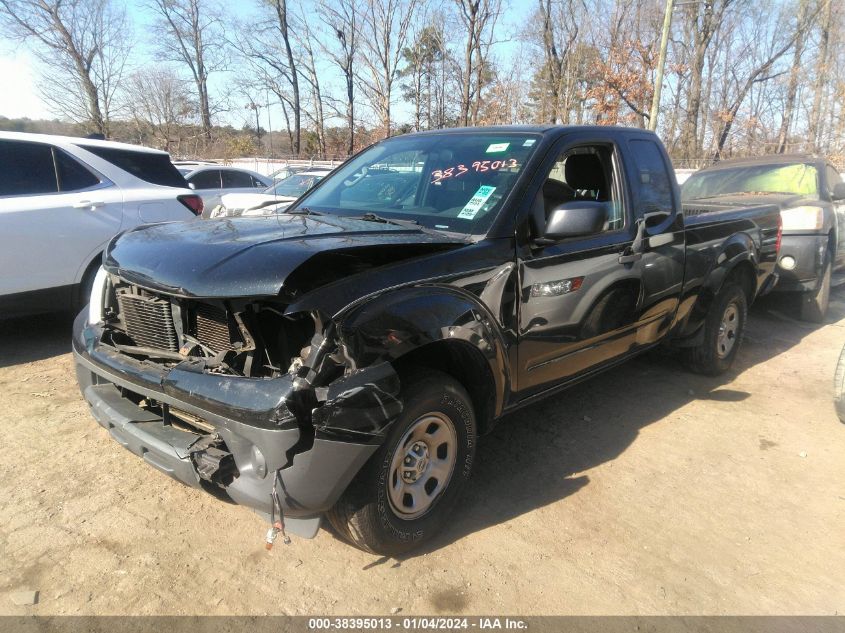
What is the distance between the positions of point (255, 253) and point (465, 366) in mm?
1101

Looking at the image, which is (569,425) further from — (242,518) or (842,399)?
(242,518)

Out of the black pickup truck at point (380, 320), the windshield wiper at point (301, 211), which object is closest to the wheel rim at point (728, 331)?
the black pickup truck at point (380, 320)

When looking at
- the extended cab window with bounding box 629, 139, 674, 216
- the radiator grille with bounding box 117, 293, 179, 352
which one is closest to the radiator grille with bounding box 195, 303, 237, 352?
the radiator grille with bounding box 117, 293, 179, 352

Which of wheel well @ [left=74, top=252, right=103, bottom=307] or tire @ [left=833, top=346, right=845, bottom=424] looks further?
wheel well @ [left=74, top=252, right=103, bottom=307]

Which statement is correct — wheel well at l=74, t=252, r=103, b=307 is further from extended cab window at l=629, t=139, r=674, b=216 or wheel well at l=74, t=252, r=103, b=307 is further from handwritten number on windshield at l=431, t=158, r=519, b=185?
extended cab window at l=629, t=139, r=674, b=216

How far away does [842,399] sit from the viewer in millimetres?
4207

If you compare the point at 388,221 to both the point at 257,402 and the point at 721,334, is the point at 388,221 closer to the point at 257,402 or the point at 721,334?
the point at 257,402

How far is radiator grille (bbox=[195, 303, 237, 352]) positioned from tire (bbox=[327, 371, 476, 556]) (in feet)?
2.53

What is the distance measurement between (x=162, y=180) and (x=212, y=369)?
4470mm

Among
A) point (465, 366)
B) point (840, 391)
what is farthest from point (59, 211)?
point (840, 391)

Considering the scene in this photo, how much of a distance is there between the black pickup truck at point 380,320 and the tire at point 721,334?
1140mm

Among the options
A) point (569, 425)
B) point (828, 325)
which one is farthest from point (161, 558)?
point (828, 325)

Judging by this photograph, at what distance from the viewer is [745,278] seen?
204 inches

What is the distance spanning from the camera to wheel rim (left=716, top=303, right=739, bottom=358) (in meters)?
4.98
